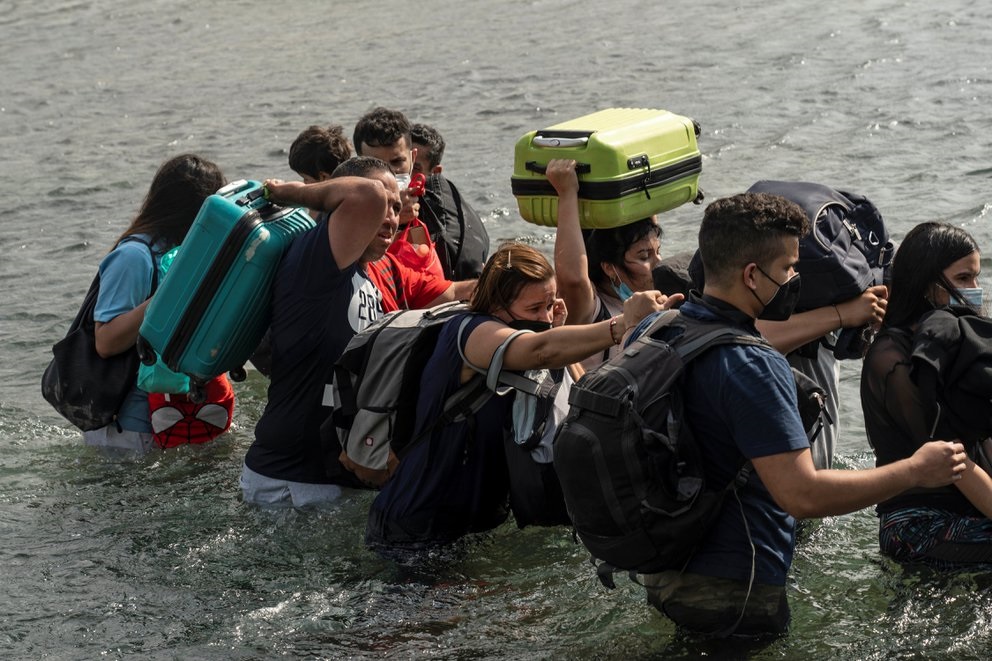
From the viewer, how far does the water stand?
593 centimetres

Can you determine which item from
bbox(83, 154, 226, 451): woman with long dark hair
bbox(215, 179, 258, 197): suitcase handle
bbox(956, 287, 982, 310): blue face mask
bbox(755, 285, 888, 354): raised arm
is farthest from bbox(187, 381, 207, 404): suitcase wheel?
bbox(956, 287, 982, 310): blue face mask

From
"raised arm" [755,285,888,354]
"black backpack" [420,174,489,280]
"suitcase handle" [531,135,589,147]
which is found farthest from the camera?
"black backpack" [420,174,489,280]

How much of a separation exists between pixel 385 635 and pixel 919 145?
9.54m

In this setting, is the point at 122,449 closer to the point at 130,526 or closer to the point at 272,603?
the point at 130,526

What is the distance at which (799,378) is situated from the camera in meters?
4.74

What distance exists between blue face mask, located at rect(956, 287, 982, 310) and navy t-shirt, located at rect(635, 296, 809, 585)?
1137 millimetres

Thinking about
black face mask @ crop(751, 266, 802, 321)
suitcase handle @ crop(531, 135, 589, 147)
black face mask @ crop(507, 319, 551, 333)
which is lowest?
black face mask @ crop(507, 319, 551, 333)

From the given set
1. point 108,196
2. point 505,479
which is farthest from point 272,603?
point 108,196

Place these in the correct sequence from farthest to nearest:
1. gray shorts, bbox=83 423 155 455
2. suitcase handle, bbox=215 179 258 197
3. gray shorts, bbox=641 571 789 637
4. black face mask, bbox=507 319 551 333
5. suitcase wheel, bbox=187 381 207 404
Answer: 1. gray shorts, bbox=83 423 155 455
2. suitcase wheel, bbox=187 381 207 404
3. suitcase handle, bbox=215 179 258 197
4. black face mask, bbox=507 319 551 333
5. gray shorts, bbox=641 571 789 637

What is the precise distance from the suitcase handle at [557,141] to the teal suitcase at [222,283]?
110 cm

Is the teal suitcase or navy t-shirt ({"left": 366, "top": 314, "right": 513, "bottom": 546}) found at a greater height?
the teal suitcase

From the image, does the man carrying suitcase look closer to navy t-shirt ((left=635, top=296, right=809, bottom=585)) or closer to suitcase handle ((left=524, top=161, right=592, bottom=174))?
suitcase handle ((left=524, top=161, right=592, bottom=174))

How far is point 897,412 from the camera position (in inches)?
206

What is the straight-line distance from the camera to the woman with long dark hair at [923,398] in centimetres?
519
